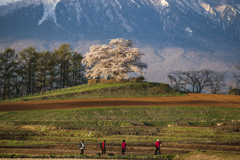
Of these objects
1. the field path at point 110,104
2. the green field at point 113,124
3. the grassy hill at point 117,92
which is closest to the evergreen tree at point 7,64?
the grassy hill at point 117,92

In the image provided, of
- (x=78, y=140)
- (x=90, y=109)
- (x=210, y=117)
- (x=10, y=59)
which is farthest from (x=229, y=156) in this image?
(x=10, y=59)

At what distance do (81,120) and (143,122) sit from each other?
885 cm

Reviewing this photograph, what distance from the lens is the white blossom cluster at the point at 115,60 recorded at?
66400 mm

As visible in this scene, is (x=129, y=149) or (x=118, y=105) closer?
(x=129, y=149)

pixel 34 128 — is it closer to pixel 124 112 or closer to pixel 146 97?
pixel 124 112

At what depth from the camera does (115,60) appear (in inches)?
2665

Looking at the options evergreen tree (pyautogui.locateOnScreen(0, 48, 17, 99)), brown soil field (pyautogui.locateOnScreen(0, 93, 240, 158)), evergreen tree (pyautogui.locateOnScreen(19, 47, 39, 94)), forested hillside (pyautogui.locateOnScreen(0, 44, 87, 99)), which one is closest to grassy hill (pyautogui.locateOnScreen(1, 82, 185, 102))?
brown soil field (pyautogui.locateOnScreen(0, 93, 240, 158))

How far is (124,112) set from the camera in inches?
1635

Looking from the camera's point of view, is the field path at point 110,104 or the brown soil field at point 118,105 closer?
the brown soil field at point 118,105

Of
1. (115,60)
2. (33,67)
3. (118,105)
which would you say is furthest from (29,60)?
(118,105)

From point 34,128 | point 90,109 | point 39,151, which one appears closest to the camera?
point 39,151

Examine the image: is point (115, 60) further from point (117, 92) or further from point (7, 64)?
point (7, 64)

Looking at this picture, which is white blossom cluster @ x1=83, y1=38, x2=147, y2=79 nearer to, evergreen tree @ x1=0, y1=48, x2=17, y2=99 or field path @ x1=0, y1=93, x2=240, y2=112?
field path @ x1=0, y1=93, x2=240, y2=112

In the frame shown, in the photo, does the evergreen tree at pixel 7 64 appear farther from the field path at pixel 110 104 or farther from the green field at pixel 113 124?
the green field at pixel 113 124
